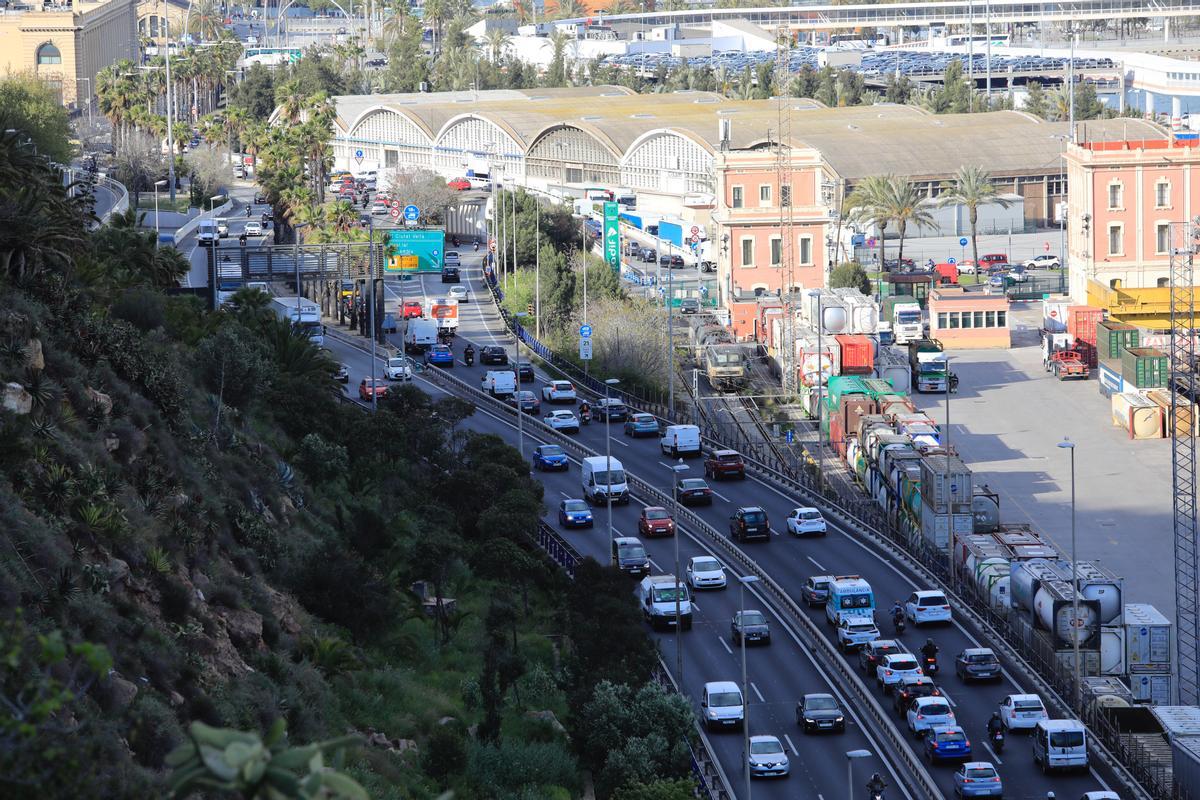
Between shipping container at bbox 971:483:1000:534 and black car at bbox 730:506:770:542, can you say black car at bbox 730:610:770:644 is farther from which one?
shipping container at bbox 971:483:1000:534

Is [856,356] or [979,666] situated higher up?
[856,356]

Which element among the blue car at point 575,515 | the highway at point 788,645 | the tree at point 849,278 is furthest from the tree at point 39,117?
the blue car at point 575,515

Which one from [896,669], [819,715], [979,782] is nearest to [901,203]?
[896,669]

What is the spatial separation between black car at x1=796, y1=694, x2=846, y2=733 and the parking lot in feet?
48.7

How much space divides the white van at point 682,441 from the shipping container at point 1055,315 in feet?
111

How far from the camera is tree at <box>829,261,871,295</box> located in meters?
116

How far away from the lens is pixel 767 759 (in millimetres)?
Answer: 41344

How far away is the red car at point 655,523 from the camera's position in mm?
62469

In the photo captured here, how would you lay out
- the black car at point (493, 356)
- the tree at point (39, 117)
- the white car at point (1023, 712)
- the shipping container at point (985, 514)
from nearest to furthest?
the white car at point (1023, 712) < the shipping container at point (985, 514) < the black car at point (493, 356) < the tree at point (39, 117)

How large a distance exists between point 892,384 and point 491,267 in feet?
146

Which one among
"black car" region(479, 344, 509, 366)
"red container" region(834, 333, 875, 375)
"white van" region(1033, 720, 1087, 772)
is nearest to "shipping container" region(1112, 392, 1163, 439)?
"red container" region(834, 333, 875, 375)

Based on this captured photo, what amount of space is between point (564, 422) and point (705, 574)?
24528mm

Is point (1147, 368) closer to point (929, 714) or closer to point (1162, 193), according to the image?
point (1162, 193)

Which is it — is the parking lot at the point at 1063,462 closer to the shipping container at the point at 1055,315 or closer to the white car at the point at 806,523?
the shipping container at the point at 1055,315
